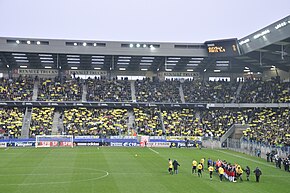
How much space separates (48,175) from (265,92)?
5550 cm

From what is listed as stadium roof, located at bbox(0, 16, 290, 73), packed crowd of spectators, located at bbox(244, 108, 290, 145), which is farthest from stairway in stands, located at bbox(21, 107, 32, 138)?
packed crowd of spectators, located at bbox(244, 108, 290, 145)

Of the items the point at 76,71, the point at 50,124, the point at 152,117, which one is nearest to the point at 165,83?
the point at 152,117

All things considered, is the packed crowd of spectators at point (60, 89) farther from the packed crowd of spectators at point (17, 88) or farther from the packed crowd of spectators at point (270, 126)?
the packed crowd of spectators at point (270, 126)

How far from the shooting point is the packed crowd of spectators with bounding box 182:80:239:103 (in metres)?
79.6

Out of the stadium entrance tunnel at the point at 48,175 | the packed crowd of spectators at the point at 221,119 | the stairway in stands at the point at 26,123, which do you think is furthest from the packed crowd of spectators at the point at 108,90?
the stadium entrance tunnel at the point at 48,175

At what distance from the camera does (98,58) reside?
7606 cm

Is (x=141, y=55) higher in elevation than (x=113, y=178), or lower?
higher

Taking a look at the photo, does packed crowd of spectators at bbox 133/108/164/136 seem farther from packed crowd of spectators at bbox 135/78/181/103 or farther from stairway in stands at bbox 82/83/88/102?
stairway in stands at bbox 82/83/88/102

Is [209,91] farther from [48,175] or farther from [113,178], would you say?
[48,175]

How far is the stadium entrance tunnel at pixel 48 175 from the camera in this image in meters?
28.5

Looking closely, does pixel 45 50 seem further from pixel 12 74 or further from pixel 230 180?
pixel 230 180

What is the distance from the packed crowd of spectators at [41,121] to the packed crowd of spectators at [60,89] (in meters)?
2.40

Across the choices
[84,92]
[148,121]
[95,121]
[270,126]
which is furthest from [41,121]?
[270,126]

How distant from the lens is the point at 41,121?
70.6 m
